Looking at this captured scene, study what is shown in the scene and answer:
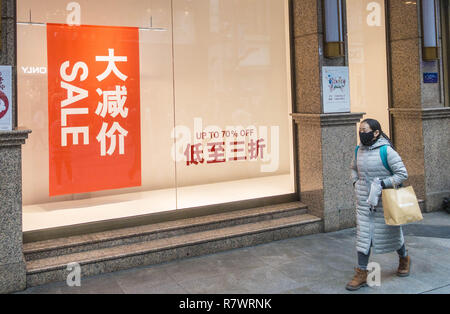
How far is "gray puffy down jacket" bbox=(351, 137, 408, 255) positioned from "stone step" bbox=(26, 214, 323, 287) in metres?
2.13

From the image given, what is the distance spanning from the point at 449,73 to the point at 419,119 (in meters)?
1.45

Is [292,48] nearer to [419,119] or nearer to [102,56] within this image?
[419,119]

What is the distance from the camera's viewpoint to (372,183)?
5.05m

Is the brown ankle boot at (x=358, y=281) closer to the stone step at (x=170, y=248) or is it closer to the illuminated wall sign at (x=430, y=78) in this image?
the stone step at (x=170, y=248)

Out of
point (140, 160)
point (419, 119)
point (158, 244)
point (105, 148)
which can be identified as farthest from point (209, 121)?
point (419, 119)

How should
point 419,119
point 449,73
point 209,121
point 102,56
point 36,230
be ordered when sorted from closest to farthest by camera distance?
1. point 36,230
2. point 102,56
3. point 209,121
4. point 419,119
5. point 449,73

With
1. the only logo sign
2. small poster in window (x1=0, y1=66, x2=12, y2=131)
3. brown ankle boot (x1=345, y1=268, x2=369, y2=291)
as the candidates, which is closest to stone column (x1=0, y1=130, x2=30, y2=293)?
small poster in window (x1=0, y1=66, x2=12, y2=131)

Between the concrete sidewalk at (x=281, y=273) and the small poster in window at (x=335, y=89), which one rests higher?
the small poster in window at (x=335, y=89)

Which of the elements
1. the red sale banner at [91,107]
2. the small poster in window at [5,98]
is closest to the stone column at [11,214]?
the small poster in window at [5,98]

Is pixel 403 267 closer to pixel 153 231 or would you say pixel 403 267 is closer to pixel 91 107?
pixel 153 231

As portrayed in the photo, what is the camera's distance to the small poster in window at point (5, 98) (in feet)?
17.8

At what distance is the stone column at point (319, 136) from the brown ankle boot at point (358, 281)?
7.75 ft

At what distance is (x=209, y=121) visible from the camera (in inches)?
316

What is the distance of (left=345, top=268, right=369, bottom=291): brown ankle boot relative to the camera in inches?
205
